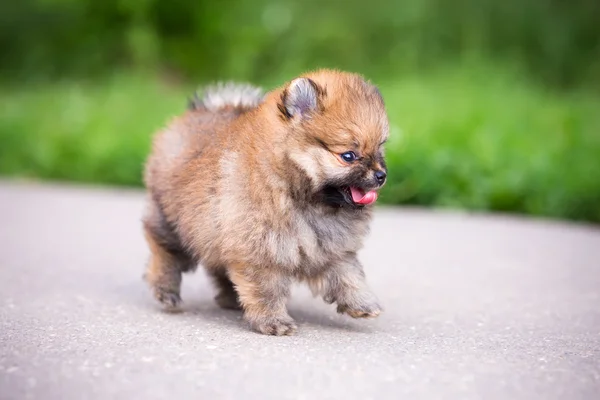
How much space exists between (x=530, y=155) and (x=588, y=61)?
477 cm

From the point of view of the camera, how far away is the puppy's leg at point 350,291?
3.79 meters

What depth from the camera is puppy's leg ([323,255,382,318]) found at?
3.79 metres

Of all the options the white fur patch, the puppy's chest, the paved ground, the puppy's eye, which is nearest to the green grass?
the paved ground

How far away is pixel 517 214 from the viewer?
7598mm

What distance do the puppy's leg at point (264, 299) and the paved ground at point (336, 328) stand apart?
73 millimetres

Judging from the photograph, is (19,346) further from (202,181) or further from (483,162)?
(483,162)

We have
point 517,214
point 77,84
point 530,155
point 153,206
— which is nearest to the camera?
point 153,206

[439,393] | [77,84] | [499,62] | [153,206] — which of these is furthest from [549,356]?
[77,84]

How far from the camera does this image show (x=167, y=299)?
4207 millimetres

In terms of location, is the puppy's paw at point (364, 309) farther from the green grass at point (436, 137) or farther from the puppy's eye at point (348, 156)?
the green grass at point (436, 137)

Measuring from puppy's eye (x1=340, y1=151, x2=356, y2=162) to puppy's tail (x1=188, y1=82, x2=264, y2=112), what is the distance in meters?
1.09

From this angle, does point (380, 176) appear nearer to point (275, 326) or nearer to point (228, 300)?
point (275, 326)

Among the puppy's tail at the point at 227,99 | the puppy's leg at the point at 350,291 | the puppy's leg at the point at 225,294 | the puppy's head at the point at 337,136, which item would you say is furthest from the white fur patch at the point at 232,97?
the puppy's leg at the point at 350,291

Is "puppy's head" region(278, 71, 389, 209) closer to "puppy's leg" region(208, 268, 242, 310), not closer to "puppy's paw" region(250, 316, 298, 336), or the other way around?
"puppy's paw" region(250, 316, 298, 336)
